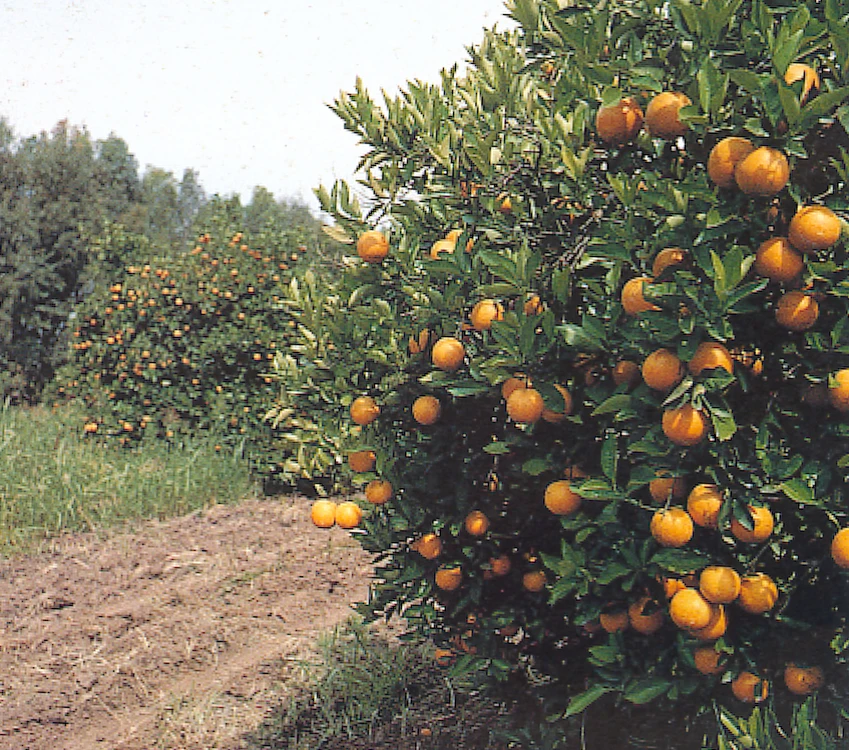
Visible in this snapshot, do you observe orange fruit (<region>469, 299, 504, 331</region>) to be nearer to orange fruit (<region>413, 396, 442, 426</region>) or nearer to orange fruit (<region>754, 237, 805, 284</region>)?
orange fruit (<region>413, 396, 442, 426</region>)

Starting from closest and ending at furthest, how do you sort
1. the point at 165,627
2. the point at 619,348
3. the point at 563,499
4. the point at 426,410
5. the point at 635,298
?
the point at 635,298, the point at 619,348, the point at 563,499, the point at 426,410, the point at 165,627

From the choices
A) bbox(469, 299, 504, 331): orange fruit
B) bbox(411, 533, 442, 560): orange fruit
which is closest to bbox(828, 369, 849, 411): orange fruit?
Result: bbox(469, 299, 504, 331): orange fruit

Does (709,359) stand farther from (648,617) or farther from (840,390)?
(648,617)

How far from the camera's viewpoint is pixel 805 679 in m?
1.83

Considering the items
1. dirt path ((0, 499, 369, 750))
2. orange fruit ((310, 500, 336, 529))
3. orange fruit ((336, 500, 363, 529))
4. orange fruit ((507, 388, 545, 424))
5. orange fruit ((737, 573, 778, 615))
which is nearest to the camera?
orange fruit ((737, 573, 778, 615))

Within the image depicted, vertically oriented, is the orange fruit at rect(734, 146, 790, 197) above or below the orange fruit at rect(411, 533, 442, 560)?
above

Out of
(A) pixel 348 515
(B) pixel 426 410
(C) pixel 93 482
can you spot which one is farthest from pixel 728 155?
(C) pixel 93 482

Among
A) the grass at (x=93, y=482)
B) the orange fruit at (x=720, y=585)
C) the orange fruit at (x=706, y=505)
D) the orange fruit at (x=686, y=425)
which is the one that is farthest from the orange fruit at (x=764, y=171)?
the grass at (x=93, y=482)

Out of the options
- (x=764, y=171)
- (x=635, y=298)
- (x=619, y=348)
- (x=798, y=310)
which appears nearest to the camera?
(x=764, y=171)

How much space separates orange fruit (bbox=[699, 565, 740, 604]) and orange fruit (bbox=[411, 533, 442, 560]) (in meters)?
0.78

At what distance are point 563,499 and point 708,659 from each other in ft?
1.44

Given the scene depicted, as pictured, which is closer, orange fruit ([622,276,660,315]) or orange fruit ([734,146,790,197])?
orange fruit ([734,146,790,197])

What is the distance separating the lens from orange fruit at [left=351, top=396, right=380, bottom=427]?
2.32 m

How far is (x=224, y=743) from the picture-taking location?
328 cm
